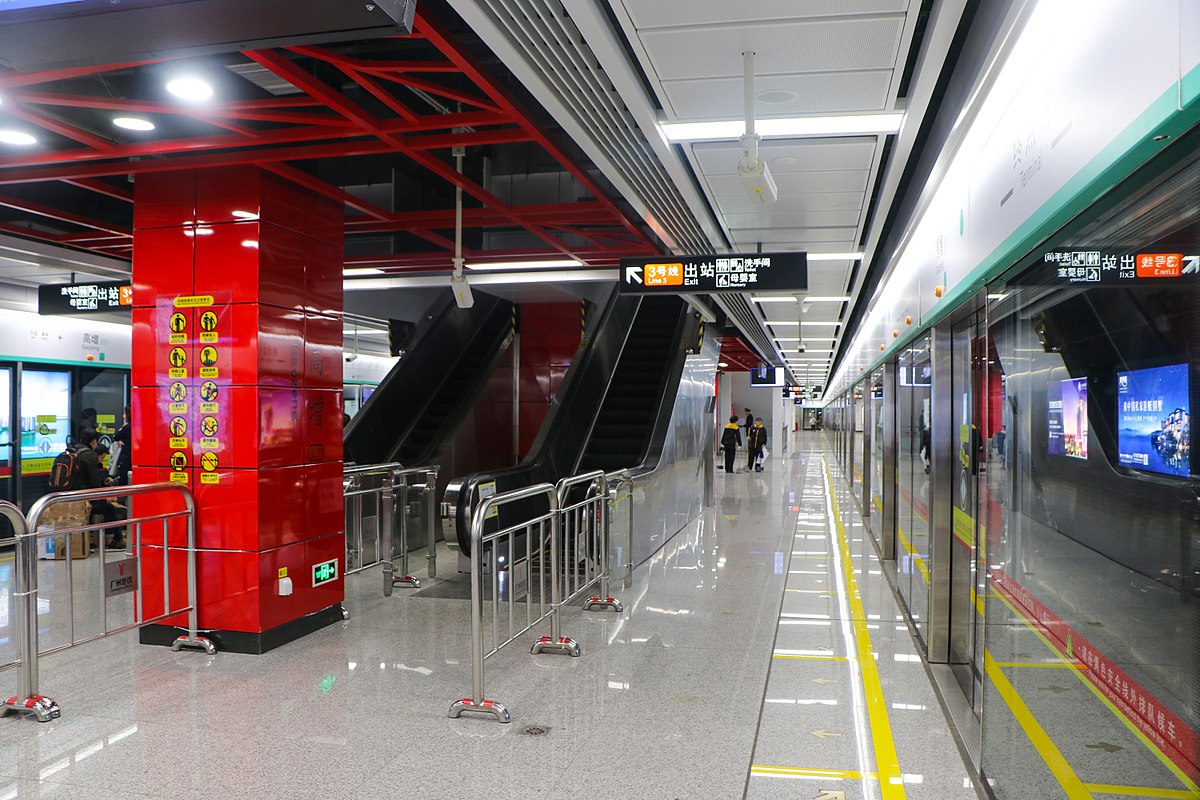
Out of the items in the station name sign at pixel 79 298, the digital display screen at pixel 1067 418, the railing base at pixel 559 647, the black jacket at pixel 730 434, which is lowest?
the railing base at pixel 559 647

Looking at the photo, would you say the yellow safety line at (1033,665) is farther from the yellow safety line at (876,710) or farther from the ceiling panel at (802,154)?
the ceiling panel at (802,154)

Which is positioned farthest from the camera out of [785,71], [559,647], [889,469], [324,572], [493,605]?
[889,469]

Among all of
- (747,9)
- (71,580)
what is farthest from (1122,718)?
(71,580)

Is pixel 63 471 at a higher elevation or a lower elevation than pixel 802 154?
lower

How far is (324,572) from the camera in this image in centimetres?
632

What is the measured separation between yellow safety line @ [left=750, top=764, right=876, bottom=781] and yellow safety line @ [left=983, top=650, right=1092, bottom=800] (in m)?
0.69

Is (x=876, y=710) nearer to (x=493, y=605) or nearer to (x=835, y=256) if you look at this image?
(x=493, y=605)

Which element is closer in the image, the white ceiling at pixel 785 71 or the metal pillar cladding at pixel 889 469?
the white ceiling at pixel 785 71

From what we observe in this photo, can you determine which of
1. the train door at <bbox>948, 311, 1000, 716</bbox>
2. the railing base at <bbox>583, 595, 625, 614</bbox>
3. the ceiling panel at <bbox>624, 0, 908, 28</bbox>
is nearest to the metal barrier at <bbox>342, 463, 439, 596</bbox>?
the railing base at <bbox>583, 595, 625, 614</bbox>

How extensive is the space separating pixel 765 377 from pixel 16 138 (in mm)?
21861

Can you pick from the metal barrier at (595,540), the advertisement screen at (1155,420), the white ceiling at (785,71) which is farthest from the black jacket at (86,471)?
the advertisement screen at (1155,420)

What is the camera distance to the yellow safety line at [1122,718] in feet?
6.61

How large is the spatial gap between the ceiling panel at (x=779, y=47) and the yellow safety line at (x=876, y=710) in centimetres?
328

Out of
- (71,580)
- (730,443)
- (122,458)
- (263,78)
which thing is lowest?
(71,580)
